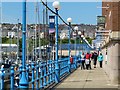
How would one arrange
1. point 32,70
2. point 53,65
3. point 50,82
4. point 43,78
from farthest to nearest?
1. point 53,65
2. point 50,82
3. point 43,78
4. point 32,70

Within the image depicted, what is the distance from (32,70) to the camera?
14.0 meters

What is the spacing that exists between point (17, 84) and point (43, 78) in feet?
→ 14.2

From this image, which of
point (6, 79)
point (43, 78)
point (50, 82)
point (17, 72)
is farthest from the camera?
point (50, 82)

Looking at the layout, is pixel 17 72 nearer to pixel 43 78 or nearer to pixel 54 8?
pixel 43 78

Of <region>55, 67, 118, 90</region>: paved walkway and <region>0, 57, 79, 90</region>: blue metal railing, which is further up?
<region>0, 57, 79, 90</region>: blue metal railing

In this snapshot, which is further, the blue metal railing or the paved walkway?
the paved walkway

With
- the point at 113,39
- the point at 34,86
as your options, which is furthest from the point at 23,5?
the point at 113,39

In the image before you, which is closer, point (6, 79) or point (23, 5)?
point (6, 79)

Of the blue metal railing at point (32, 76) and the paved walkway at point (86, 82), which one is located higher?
the blue metal railing at point (32, 76)

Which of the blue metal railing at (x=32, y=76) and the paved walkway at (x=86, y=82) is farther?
the paved walkway at (x=86, y=82)

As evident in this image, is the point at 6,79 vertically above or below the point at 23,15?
below

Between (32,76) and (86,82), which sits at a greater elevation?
(32,76)

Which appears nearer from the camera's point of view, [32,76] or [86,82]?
[32,76]

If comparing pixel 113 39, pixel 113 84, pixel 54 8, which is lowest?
pixel 113 84
